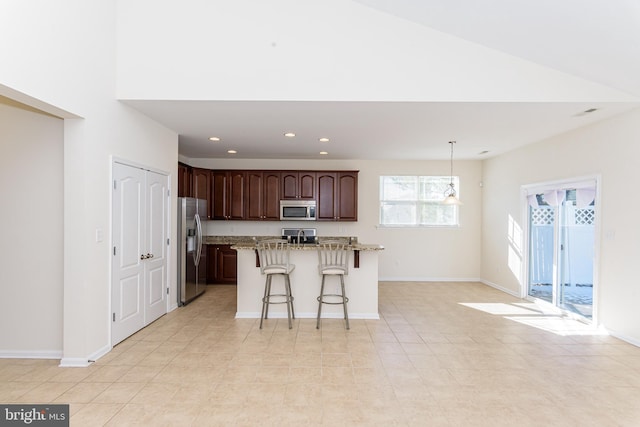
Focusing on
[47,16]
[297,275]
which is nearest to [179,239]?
[297,275]

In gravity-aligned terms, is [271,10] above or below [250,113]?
above

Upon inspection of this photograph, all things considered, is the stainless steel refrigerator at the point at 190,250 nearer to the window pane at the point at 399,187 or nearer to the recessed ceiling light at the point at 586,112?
the window pane at the point at 399,187

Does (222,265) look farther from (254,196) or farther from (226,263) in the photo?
(254,196)

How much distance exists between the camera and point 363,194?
7559 millimetres

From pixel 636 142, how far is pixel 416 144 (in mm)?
2778

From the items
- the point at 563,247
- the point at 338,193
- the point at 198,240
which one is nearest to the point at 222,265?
the point at 198,240

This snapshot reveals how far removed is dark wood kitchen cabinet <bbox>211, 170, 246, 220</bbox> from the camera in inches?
282

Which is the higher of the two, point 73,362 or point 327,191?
point 327,191

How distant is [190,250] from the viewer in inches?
217

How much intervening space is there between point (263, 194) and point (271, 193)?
0.56 feet

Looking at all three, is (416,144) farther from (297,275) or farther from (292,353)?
(292,353)

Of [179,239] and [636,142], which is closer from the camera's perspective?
[636,142]

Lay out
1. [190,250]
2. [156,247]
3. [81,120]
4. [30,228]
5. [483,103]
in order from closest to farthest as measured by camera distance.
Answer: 1. [81,120]
2. [30,228]
3. [483,103]
4. [156,247]
5. [190,250]

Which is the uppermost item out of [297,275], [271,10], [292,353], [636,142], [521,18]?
[271,10]
